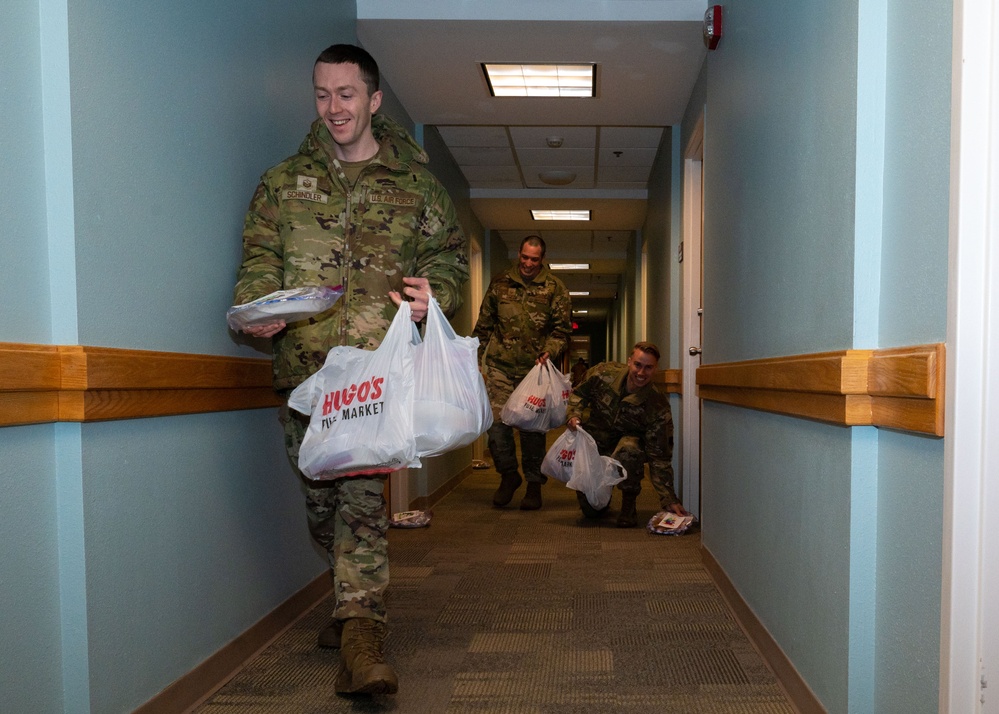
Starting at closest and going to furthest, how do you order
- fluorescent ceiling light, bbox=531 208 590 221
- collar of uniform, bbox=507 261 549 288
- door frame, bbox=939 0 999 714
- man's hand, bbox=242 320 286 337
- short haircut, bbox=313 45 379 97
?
door frame, bbox=939 0 999 714 < man's hand, bbox=242 320 286 337 < short haircut, bbox=313 45 379 97 < collar of uniform, bbox=507 261 549 288 < fluorescent ceiling light, bbox=531 208 590 221

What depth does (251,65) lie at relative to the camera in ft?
8.21

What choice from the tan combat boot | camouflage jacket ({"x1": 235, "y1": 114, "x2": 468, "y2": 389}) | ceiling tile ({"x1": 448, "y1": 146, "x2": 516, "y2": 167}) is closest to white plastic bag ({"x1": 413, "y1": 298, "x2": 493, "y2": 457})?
camouflage jacket ({"x1": 235, "y1": 114, "x2": 468, "y2": 389})

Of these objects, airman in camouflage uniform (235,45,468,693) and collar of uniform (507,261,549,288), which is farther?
collar of uniform (507,261,549,288)

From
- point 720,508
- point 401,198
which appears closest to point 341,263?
point 401,198

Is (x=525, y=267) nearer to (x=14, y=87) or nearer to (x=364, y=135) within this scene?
(x=364, y=135)

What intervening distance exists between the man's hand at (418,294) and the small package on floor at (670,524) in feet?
8.53

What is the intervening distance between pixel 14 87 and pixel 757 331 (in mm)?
1938

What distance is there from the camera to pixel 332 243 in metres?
2.27

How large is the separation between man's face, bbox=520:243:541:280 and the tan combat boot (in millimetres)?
3422

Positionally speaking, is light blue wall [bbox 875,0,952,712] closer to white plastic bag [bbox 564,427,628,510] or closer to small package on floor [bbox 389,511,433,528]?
white plastic bag [bbox 564,427,628,510]

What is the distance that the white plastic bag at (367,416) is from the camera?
1.90m

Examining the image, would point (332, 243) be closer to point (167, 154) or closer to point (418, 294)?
point (418, 294)

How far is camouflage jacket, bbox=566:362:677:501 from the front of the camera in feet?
14.8

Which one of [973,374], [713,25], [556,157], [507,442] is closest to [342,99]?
[973,374]
